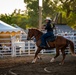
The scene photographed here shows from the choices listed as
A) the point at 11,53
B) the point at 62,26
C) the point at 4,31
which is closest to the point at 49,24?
the point at 11,53

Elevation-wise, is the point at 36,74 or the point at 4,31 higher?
the point at 4,31

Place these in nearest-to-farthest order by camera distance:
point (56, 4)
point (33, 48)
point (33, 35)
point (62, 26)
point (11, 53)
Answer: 1. point (33, 35)
2. point (11, 53)
3. point (33, 48)
4. point (62, 26)
5. point (56, 4)

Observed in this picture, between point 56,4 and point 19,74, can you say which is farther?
point 56,4

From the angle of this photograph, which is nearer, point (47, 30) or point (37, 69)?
point (37, 69)

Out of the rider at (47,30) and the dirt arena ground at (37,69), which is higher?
the rider at (47,30)

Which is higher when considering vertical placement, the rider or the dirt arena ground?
the rider

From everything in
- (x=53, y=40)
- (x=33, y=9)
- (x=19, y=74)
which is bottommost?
(x=19, y=74)

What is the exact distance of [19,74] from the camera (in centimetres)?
1073

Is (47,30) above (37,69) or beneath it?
above

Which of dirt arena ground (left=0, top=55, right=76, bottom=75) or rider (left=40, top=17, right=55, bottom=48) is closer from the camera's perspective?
dirt arena ground (left=0, top=55, right=76, bottom=75)

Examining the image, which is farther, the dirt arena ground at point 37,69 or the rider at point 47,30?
the rider at point 47,30

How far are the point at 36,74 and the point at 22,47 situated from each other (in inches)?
443

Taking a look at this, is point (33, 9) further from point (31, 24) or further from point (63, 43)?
point (63, 43)

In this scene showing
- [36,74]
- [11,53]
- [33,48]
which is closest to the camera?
[36,74]
